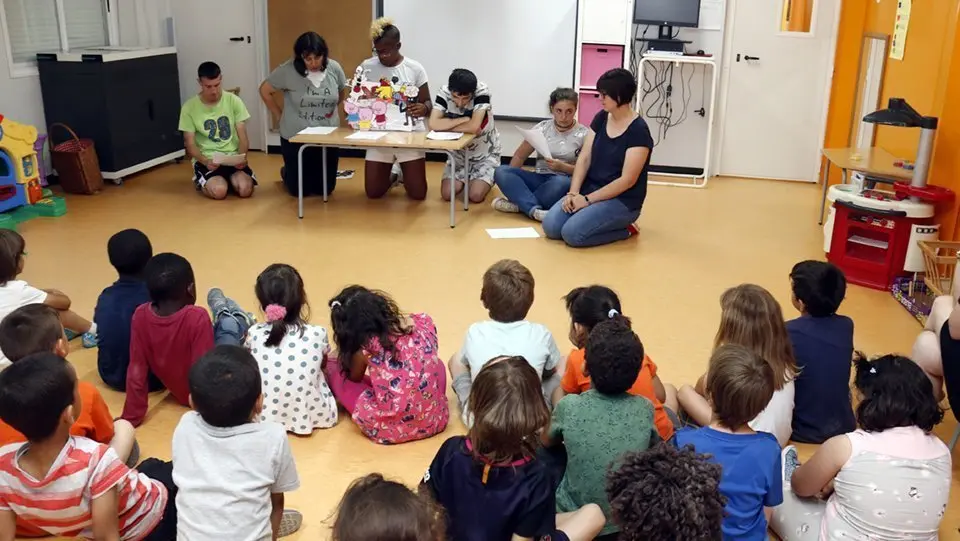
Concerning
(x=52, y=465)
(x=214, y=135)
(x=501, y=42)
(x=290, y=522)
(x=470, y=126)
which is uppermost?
(x=501, y=42)

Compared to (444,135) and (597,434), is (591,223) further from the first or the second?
(597,434)

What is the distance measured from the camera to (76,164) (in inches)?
243

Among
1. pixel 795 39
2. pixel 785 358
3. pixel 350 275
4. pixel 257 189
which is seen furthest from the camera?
pixel 795 39

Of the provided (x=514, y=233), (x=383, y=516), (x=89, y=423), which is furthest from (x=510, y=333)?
(x=514, y=233)

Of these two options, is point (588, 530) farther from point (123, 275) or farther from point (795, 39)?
point (795, 39)

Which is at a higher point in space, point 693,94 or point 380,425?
point 693,94

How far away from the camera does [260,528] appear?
81.9 inches

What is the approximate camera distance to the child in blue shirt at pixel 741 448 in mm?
2121

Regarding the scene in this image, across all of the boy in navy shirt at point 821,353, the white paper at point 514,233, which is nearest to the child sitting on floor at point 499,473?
the boy in navy shirt at point 821,353

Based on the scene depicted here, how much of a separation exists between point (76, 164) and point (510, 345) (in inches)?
175

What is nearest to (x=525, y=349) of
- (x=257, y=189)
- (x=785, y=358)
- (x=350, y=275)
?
(x=785, y=358)

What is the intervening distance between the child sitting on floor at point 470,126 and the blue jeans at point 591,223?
28.3 inches

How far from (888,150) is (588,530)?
4.12 meters

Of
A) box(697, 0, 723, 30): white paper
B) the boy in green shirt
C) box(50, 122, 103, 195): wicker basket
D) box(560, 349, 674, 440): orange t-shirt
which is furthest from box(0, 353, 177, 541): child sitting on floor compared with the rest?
box(697, 0, 723, 30): white paper
